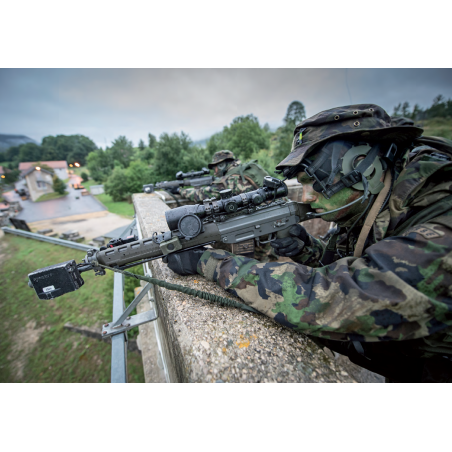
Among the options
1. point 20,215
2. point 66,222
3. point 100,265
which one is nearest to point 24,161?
point 20,215

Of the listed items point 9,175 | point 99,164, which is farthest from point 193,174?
point 99,164

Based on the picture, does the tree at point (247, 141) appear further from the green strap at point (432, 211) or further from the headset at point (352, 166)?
the green strap at point (432, 211)

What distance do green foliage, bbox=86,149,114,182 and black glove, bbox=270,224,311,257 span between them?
46.6 meters

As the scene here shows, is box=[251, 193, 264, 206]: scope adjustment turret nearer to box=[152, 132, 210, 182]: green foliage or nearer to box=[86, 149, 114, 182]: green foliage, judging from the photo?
box=[152, 132, 210, 182]: green foliage

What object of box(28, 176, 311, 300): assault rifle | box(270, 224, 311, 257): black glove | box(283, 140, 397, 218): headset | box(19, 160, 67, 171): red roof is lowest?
box(270, 224, 311, 257): black glove

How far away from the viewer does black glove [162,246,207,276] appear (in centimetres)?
200

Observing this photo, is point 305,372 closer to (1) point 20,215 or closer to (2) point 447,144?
(2) point 447,144

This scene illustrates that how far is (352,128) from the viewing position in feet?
5.22

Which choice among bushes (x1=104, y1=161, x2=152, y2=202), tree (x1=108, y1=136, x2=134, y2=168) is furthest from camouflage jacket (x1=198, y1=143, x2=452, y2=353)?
tree (x1=108, y1=136, x2=134, y2=168)

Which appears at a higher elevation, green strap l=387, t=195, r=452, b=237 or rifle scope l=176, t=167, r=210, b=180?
rifle scope l=176, t=167, r=210, b=180

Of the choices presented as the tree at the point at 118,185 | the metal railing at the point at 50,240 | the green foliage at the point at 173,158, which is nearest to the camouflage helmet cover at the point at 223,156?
the metal railing at the point at 50,240

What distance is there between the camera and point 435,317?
3.64 feet

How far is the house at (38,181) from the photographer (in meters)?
26.9

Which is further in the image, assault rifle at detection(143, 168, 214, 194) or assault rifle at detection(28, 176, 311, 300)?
assault rifle at detection(143, 168, 214, 194)
